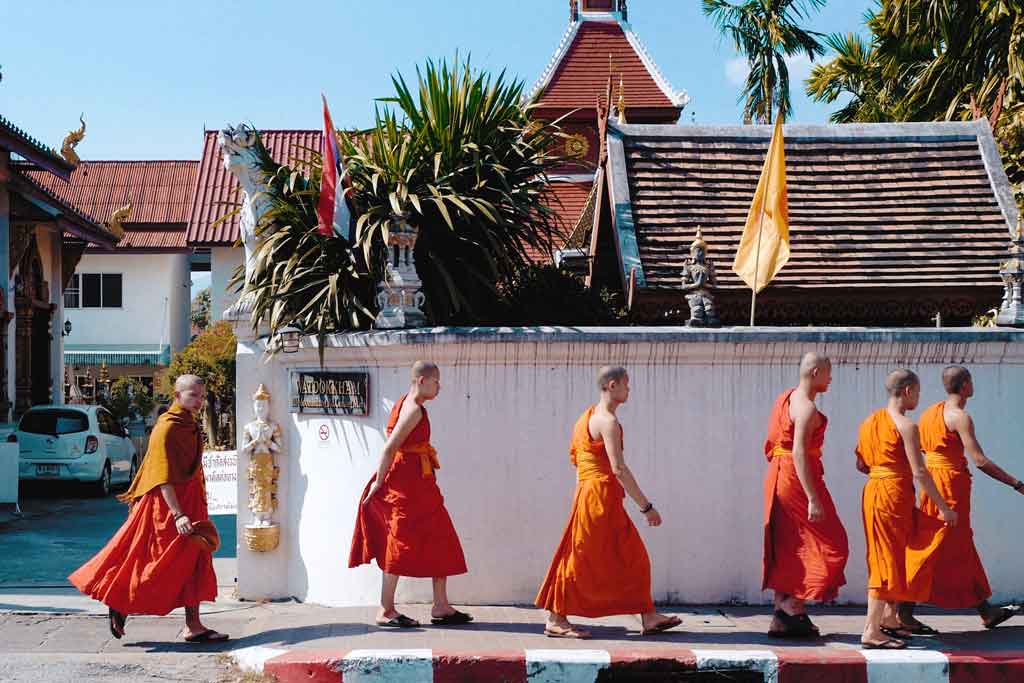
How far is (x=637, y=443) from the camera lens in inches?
318

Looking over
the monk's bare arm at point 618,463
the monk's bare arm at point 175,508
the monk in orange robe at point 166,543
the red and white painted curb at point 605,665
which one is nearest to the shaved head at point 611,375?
the monk's bare arm at point 618,463

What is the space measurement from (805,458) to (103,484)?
1342cm

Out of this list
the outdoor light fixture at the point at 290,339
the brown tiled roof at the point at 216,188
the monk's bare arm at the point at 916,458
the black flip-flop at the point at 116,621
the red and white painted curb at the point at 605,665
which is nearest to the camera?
the red and white painted curb at the point at 605,665

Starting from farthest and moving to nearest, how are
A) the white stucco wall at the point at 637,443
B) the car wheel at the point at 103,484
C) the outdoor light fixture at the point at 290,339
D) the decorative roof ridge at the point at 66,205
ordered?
the decorative roof ridge at the point at 66,205
the car wheel at the point at 103,484
the outdoor light fixture at the point at 290,339
the white stucco wall at the point at 637,443

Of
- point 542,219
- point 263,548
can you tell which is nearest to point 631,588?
point 263,548

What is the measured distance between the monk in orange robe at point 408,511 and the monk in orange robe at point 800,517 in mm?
1932

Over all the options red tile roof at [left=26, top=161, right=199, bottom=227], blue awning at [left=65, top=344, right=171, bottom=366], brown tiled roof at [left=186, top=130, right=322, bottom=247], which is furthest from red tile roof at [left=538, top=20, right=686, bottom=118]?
blue awning at [left=65, top=344, right=171, bottom=366]

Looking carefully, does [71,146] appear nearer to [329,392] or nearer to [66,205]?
[66,205]

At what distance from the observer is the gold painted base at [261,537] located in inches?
324

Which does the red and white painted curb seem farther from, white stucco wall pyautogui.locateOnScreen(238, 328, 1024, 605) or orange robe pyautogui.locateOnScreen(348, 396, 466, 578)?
white stucco wall pyautogui.locateOnScreen(238, 328, 1024, 605)

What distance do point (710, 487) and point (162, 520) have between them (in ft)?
12.0

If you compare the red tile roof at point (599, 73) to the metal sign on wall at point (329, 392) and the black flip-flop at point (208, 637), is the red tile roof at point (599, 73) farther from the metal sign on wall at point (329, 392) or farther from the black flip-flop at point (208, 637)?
the black flip-flop at point (208, 637)

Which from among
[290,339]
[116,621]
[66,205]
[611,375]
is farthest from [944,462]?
[66,205]

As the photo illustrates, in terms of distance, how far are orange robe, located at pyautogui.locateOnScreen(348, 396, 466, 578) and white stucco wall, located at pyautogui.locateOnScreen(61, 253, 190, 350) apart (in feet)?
95.8
